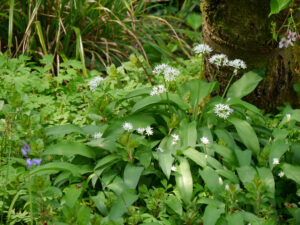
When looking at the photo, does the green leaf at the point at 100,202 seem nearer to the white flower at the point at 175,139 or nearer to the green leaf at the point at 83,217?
the green leaf at the point at 83,217

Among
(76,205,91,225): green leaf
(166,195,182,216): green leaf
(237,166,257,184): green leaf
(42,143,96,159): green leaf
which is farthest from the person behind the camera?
(42,143,96,159): green leaf

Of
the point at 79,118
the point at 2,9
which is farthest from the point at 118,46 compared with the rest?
the point at 79,118

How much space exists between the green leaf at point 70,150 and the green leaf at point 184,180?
0.49 metres

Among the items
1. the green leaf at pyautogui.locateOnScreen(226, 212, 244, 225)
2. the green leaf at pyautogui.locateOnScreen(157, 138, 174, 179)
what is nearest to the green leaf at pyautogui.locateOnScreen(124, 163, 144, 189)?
the green leaf at pyautogui.locateOnScreen(157, 138, 174, 179)

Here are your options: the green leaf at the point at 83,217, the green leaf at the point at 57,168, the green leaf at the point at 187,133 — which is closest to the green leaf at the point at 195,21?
the green leaf at the point at 187,133

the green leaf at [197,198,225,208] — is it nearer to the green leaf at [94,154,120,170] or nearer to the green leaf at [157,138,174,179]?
the green leaf at [157,138,174,179]

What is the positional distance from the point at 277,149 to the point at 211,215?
22.2 inches

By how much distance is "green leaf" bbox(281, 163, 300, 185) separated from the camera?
6.87ft

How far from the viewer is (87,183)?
212 centimetres

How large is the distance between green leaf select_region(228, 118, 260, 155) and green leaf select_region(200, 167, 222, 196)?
0.30m

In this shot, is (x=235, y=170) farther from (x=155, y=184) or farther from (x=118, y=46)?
(x=118, y=46)

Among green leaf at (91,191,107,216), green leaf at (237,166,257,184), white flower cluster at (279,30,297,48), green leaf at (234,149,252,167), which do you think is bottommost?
green leaf at (91,191,107,216)

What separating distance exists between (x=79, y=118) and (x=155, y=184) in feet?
2.52

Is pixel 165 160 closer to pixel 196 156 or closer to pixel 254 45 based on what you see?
pixel 196 156
